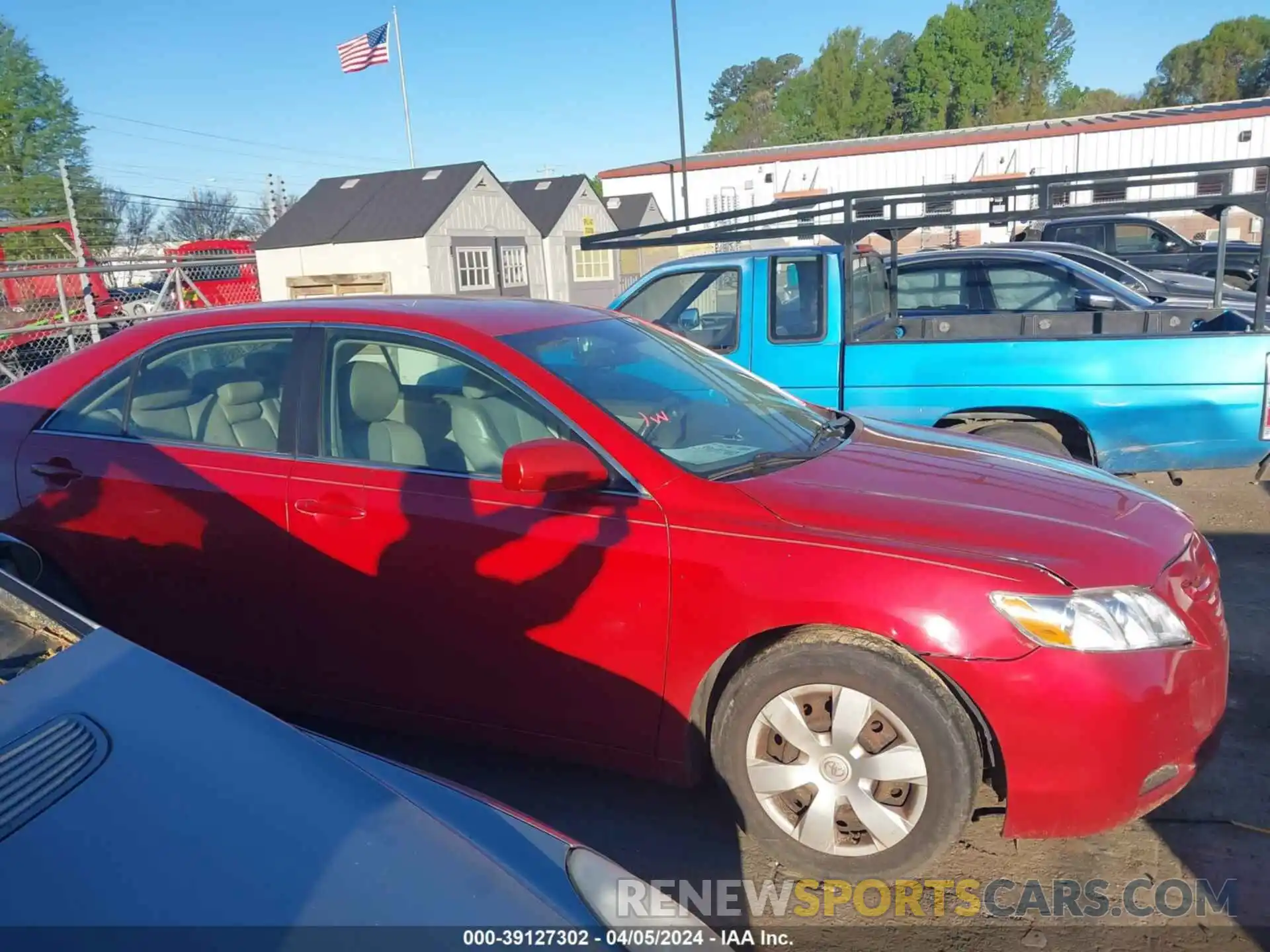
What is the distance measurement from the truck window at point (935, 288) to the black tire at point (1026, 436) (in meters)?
2.74

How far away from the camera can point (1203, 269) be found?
47.5ft

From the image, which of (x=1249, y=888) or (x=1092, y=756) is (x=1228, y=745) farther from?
(x=1092, y=756)

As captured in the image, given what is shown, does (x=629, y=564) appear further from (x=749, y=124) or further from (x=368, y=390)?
(x=749, y=124)

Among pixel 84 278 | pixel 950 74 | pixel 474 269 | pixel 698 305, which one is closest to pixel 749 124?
pixel 950 74

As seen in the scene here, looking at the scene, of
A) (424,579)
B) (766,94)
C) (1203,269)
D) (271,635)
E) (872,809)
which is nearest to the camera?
(872,809)

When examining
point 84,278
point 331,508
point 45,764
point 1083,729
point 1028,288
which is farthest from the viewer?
point 84,278

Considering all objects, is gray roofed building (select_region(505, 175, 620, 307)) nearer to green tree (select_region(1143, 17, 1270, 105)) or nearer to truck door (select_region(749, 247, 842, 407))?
truck door (select_region(749, 247, 842, 407))

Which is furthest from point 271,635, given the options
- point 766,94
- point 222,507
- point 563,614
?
point 766,94

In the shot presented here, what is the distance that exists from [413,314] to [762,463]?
1.39m

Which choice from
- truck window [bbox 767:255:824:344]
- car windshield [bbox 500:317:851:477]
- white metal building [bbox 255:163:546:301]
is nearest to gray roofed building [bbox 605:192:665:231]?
white metal building [bbox 255:163:546:301]

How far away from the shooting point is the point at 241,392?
3.75m

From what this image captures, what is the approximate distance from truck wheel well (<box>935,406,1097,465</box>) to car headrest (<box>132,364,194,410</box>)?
13.8 ft

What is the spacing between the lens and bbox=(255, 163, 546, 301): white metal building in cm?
2519

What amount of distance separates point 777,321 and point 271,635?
4.01 meters
